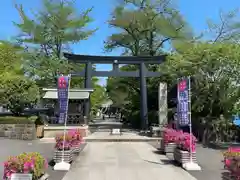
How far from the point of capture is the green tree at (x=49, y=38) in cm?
3038

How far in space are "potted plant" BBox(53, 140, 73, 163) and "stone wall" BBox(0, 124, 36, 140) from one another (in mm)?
11613

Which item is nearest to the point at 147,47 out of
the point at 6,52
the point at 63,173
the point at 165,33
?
the point at 165,33

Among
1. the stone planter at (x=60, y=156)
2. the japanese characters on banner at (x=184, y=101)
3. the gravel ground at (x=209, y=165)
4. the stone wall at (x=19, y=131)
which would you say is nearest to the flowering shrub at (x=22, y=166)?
the stone planter at (x=60, y=156)

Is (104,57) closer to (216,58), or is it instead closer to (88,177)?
(216,58)

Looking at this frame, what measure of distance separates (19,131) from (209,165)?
14.8 metres

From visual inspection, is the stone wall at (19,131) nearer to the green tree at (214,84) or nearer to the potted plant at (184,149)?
the green tree at (214,84)

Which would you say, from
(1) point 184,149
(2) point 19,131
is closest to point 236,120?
(1) point 184,149

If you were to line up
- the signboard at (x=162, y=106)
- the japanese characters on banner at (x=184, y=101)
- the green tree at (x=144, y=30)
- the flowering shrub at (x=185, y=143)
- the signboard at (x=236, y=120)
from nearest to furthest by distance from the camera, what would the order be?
the flowering shrub at (x=185, y=143), the japanese characters on banner at (x=184, y=101), the signboard at (x=236, y=120), the signboard at (x=162, y=106), the green tree at (x=144, y=30)

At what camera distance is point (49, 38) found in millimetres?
31359

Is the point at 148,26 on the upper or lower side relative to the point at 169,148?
upper

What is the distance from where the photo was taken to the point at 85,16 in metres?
33.5

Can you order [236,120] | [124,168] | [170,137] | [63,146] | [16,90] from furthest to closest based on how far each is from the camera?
1. [16,90]
2. [236,120]
3. [170,137]
4. [63,146]
5. [124,168]

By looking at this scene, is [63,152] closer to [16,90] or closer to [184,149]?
[184,149]

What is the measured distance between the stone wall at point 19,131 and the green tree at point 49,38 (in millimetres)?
7262
